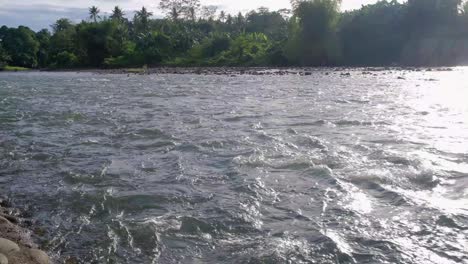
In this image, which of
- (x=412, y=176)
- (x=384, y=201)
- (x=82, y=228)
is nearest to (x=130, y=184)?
(x=82, y=228)

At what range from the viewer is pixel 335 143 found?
11016mm

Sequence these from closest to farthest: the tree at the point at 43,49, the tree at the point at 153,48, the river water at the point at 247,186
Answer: the river water at the point at 247,186 < the tree at the point at 153,48 < the tree at the point at 43,49

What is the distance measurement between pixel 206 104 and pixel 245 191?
12869 mm

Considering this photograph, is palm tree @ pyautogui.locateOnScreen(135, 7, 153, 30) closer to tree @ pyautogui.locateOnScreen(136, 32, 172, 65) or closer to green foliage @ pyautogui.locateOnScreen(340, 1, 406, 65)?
tree @ pyautogui.locateOnScreen(136, 32, 172, 65)

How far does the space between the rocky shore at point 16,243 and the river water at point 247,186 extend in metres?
0.23

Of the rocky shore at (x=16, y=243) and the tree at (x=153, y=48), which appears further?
the tree at (x=153, y=48)

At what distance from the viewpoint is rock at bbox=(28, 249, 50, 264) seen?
203 inches

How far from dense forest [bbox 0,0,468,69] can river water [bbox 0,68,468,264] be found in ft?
143

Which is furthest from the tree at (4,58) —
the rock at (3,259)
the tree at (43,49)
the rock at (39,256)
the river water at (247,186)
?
the rock at (3,259)

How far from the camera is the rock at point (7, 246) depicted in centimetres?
517

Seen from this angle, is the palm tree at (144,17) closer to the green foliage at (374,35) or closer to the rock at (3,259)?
the green foliage at (374,35)

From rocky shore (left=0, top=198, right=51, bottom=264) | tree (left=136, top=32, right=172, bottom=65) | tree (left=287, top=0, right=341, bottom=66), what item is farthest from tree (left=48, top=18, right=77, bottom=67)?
rocky shore (left=0, top=198, right=51, bottom=264)

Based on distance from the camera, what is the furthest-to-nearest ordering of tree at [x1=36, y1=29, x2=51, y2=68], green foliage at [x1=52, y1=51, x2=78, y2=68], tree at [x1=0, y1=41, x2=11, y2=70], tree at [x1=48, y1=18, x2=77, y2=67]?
1. tree at [x1=36, y1=29, x2=51, y2=68]
2. tree at [x1=0, y1=41, x2=11, y2=70]
3. tree at [x1=48, y1=18, x2=77, y2=67]
4. green foliage at [x1=52, y1=51, x2=78, y2=68]

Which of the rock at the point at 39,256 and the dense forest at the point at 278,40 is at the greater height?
the dense forest at the point at 278,40
